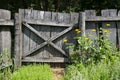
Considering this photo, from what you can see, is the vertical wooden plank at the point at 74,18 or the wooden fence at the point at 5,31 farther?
the vertical wooden plank at the point at 74,18

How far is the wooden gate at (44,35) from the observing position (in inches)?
277

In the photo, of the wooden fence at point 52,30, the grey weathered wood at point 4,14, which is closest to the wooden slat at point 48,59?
the wooden fence at point 52,30

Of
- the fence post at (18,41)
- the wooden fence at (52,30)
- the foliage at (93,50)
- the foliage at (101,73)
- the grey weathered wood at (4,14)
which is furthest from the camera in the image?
the wooden fence at (52,30)

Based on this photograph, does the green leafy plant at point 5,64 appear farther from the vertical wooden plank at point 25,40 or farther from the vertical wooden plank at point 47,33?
the vertical wooden plank at point 47,33

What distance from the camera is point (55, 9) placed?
13.3 meters

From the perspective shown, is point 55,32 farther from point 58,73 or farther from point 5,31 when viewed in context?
point 5,31

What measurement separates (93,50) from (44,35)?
4.72ft

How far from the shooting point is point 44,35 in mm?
7195

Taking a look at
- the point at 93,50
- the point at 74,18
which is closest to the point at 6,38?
the point at 74,18

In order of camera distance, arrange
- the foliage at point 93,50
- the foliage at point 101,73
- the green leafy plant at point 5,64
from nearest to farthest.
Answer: the foliage at point 101,73 < the green leafy plant at point 5,64 < the foliage at point 93,50

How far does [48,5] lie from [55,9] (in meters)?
0.49

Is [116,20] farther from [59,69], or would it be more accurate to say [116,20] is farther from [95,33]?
[59,69]

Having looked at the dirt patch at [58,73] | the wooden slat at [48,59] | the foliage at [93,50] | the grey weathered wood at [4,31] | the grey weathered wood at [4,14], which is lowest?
the dirt patch at [58,73]

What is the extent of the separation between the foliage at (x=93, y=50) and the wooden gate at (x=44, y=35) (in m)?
0.45
